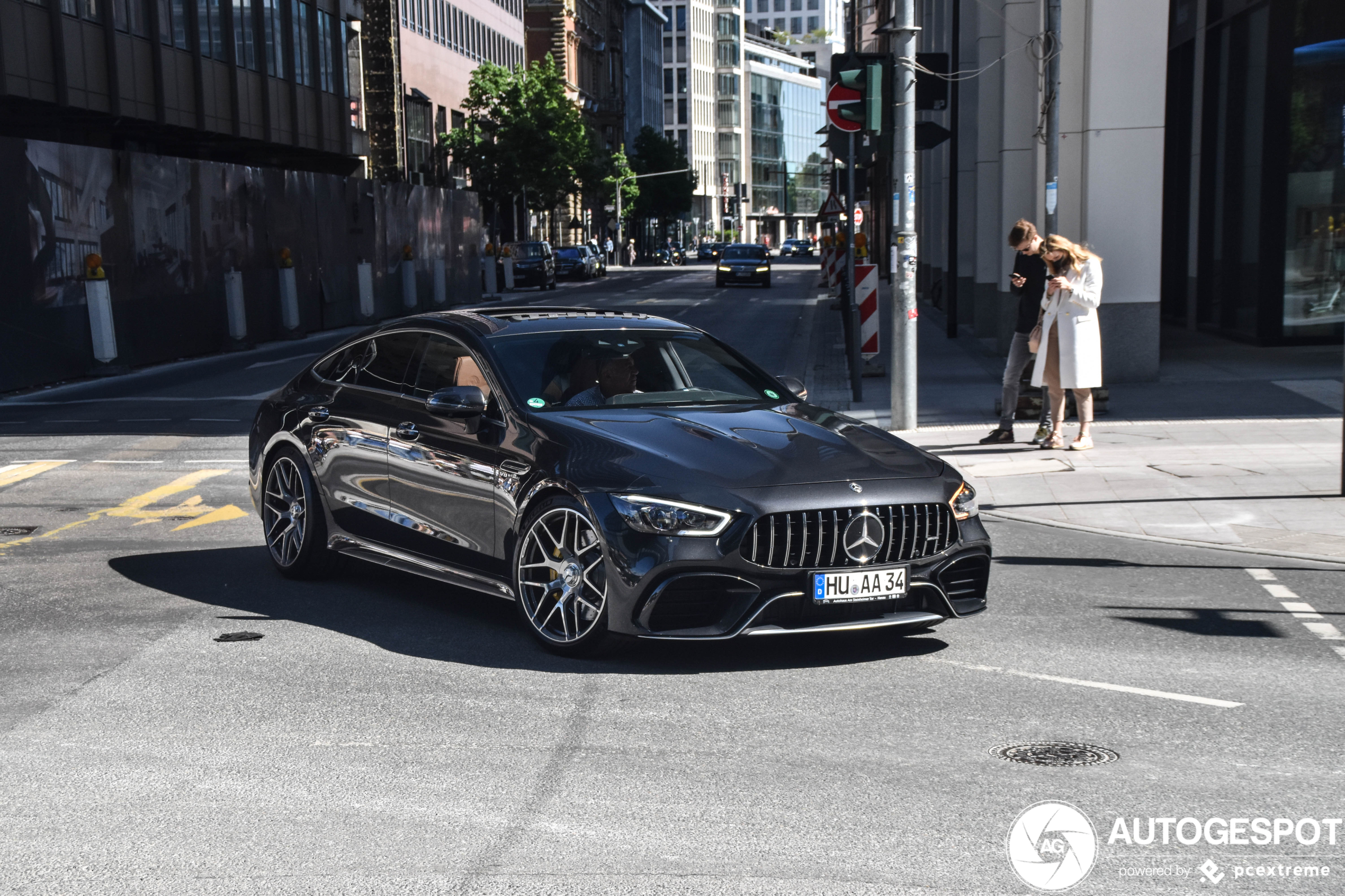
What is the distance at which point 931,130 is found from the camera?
16.2 m

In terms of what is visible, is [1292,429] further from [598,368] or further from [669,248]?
[669,248]

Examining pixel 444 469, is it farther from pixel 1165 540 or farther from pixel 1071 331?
pixel 1071 331

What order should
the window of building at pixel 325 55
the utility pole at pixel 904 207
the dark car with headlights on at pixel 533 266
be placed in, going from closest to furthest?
the utility pole at pixel 904 207
the window of building at pixel 325 55
the dark car with headlights on at pixel 533 266

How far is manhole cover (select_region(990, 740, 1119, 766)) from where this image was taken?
17.4 ft

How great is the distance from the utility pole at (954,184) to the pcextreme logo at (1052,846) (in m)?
24.0

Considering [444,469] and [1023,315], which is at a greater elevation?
[1023,315]

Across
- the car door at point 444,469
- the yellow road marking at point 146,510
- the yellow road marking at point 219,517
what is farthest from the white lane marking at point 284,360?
the car door at point 444,469

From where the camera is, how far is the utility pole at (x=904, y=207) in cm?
1401

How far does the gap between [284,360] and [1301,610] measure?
21271mm

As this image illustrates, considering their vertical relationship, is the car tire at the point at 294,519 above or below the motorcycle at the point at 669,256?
above

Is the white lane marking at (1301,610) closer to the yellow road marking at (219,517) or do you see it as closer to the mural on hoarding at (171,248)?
the yellow road marking at (219,517)

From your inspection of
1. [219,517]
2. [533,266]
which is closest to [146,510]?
[219,517]

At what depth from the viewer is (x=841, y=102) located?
14.6 meters

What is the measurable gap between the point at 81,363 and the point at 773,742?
20326 mm
